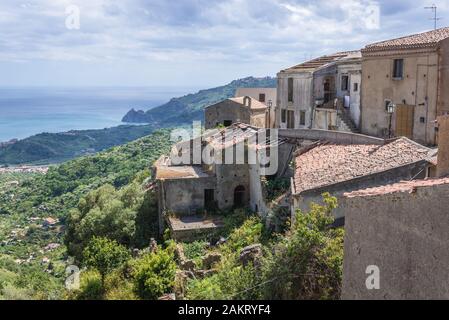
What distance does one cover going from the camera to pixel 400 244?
9906 millimetres

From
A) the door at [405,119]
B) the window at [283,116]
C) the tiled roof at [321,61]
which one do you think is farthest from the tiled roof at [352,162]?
the window at [283,116]

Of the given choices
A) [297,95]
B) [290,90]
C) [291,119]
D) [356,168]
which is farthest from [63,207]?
[356,168]

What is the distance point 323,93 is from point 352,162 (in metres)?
16.8

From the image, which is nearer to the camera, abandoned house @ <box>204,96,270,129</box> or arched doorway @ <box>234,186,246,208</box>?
arched doorway @ <box>234,186,246,208</box>

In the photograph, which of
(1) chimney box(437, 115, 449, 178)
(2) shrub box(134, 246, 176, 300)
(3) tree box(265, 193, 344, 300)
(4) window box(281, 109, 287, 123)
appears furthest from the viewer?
(4) window box(281, 109, 287, 123)

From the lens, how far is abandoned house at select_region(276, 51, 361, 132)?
31491 mm

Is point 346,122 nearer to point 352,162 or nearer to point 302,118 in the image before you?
point 302,118

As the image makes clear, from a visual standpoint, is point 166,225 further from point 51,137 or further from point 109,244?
point 51,137

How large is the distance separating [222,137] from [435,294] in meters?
21.7

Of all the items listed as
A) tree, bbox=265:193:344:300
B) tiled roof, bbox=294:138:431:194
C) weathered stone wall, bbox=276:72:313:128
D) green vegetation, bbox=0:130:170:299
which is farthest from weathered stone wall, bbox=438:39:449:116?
Result: green vegetation, bbox=0:130:170:299

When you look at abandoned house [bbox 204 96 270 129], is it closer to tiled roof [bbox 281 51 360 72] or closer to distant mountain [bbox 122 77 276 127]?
tiled roof [bbox 281 51 360 72]

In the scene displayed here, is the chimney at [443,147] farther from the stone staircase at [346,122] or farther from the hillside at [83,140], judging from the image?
the hillside at [83,140]

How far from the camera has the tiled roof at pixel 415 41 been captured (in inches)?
956

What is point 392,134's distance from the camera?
88.5ft
